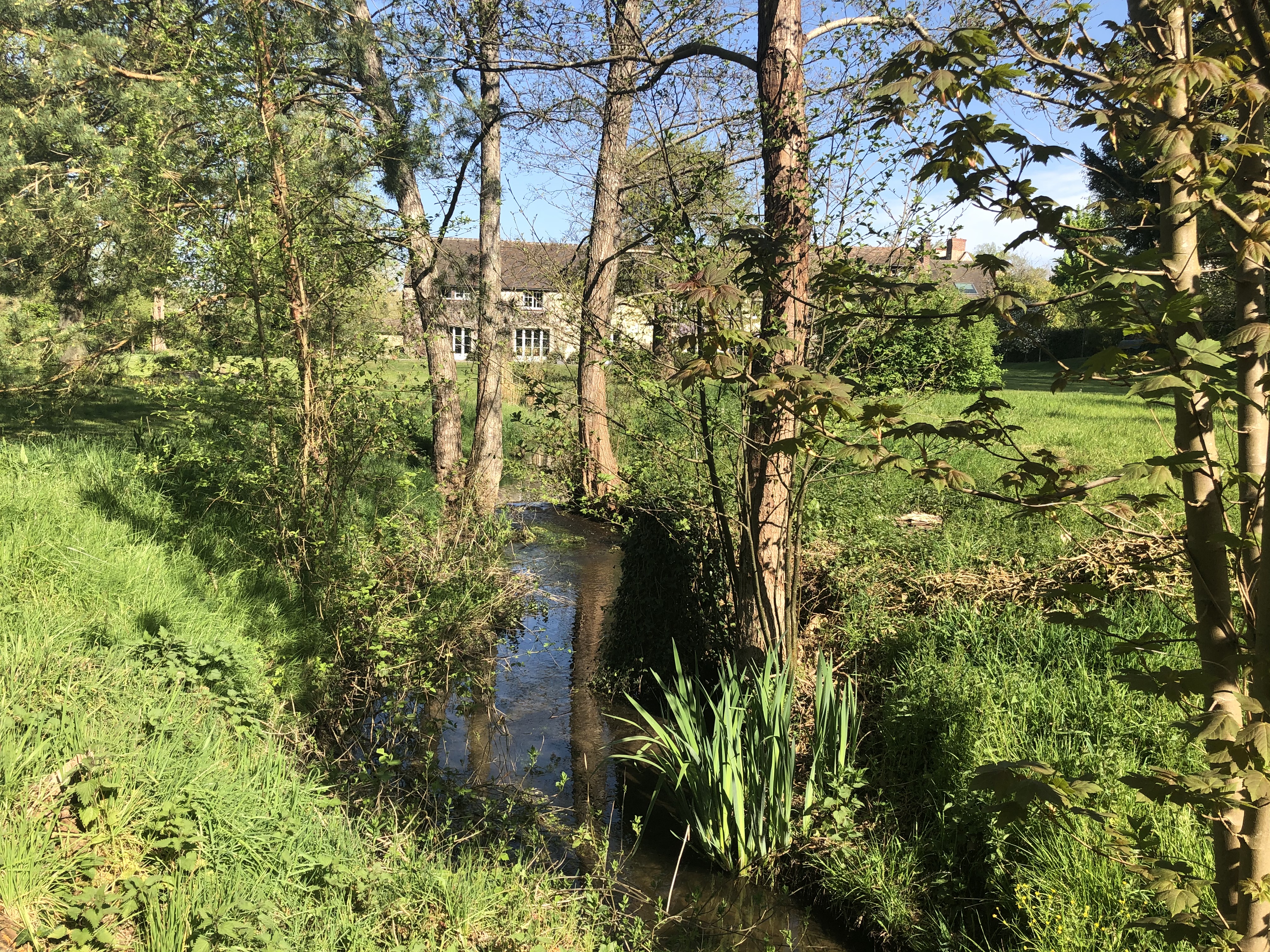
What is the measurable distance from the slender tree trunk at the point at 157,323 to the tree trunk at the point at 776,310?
4841mm

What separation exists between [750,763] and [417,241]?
760 centimetres

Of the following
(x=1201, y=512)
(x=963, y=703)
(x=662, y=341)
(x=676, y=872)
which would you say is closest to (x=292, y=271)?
(x=662, y=341)

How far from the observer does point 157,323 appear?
7273mm

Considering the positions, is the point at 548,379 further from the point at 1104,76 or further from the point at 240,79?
the point at 1104,76

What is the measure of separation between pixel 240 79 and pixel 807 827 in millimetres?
6174

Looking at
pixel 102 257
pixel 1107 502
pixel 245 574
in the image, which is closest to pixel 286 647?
pixel 245 574

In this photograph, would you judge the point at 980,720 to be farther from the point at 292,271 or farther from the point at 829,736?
the point at 292,271

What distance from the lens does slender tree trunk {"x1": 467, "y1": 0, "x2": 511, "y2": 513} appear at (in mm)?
10875

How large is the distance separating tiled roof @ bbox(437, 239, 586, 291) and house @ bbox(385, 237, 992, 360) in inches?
0.5

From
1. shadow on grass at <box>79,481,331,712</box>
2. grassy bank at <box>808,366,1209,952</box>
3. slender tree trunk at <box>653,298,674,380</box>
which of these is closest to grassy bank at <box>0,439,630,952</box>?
shadow on grass at <box>79,481,331,712</box>

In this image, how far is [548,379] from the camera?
7.33 metres

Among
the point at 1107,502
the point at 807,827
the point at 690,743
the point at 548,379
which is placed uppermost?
the point at 548,379

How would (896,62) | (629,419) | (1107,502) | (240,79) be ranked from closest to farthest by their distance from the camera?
(896,62), (1107,502), (240,79), (629,419)

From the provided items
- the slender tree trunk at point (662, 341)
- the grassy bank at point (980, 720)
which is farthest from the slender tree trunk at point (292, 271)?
the grassy bank at point (980, 720)
